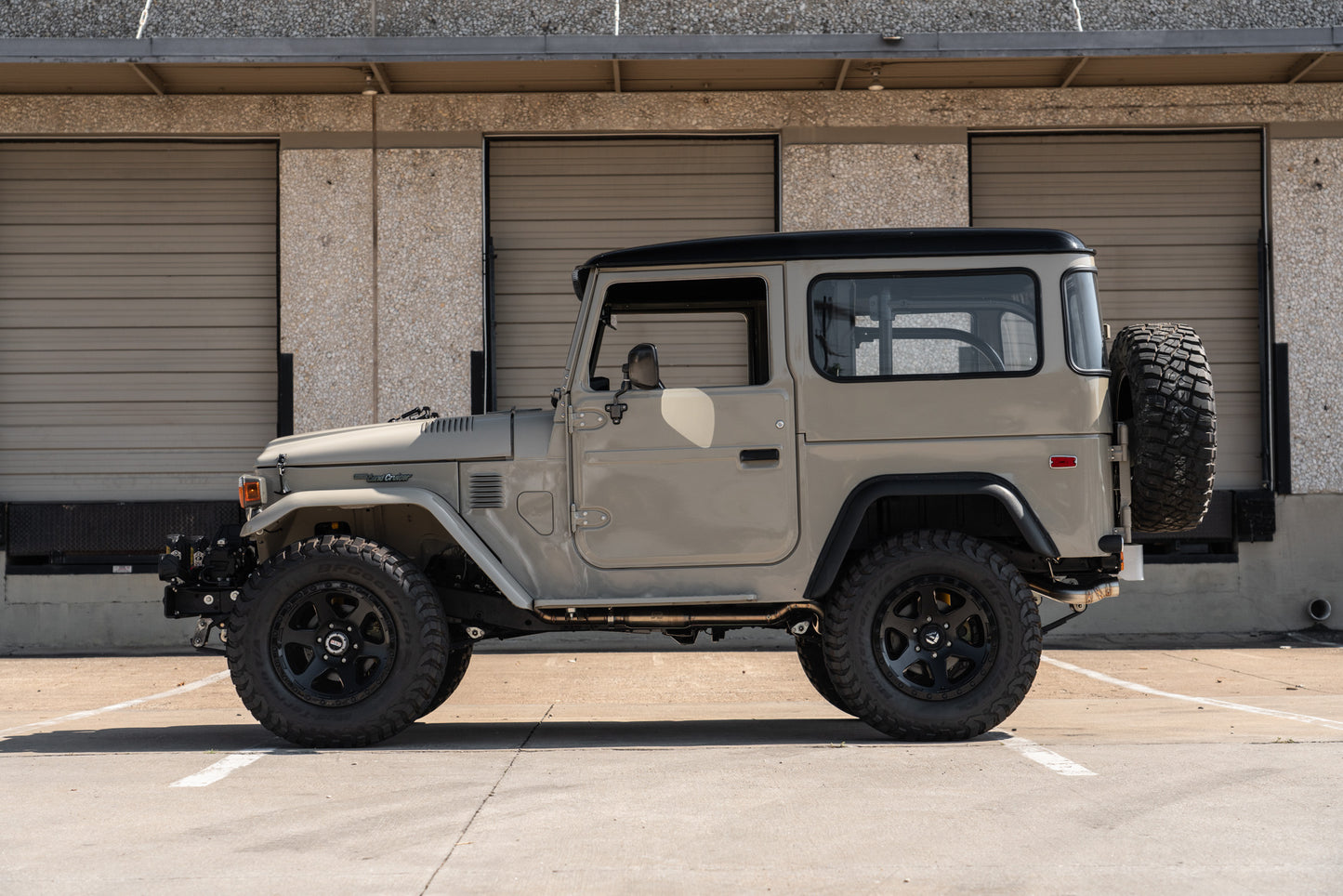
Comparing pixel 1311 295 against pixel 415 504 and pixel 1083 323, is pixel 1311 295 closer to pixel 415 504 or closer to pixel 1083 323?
pixel 1083 323

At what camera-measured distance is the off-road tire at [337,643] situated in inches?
238

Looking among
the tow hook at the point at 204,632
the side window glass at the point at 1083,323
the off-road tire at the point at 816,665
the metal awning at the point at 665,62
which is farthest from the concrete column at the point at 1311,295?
the tow hook at the point at 204,632

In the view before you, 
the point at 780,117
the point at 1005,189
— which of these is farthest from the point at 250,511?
the point at 1005,189

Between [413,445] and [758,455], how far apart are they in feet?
5.76

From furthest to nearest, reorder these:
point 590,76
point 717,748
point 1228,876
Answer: point 590,76
point 717,748
point 1228,876

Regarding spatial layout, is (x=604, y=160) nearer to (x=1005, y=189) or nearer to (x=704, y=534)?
(x=1005, y=189)

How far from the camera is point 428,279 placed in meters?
12.1

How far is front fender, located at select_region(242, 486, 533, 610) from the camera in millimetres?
6156

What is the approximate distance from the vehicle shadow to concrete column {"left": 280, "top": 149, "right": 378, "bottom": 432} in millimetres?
5363

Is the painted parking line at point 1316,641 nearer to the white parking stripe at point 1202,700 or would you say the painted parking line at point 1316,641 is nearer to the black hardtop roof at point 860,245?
the white parking stripe at point 1202,700

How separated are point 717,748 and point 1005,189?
810 centimetres

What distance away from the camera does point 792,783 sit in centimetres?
502

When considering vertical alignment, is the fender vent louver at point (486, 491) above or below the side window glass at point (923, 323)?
below

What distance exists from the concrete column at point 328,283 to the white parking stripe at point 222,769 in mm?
6420
